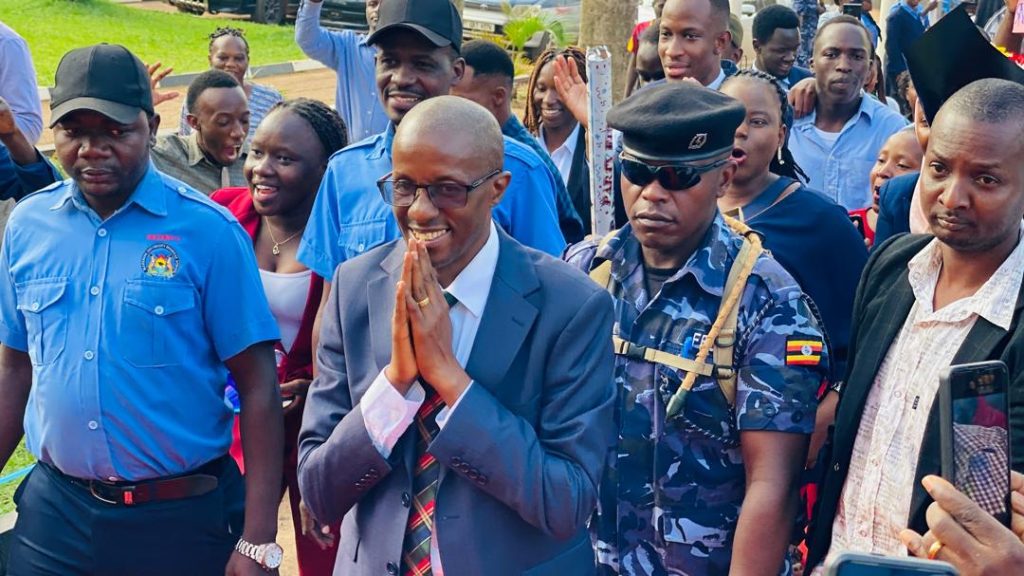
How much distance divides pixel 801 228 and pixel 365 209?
58.4 inches

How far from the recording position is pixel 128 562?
403 centimetres

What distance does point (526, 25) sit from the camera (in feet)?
61.7

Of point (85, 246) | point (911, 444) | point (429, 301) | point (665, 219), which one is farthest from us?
point (85, 246)

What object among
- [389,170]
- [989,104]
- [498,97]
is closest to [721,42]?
[498,97]

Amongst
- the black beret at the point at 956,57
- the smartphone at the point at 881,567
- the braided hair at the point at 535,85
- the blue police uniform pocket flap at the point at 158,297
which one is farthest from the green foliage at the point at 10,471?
the smartphone at the point at 881,567

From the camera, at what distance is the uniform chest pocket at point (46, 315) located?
13.1 feet

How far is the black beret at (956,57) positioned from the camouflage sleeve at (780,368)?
90 centimetres

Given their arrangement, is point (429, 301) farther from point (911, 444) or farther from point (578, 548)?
point (911, 444)

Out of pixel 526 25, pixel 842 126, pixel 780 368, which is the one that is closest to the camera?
pixel 780 368

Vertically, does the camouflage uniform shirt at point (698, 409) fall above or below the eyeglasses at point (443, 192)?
below

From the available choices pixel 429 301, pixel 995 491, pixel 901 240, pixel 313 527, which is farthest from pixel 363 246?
pixel 995 491

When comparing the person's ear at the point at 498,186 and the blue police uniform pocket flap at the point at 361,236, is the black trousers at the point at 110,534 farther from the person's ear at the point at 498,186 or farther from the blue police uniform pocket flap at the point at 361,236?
the person's ear at the point at 498,186

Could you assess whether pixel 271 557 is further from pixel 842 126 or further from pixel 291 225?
pixel 842 126

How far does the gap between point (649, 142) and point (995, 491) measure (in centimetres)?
139
